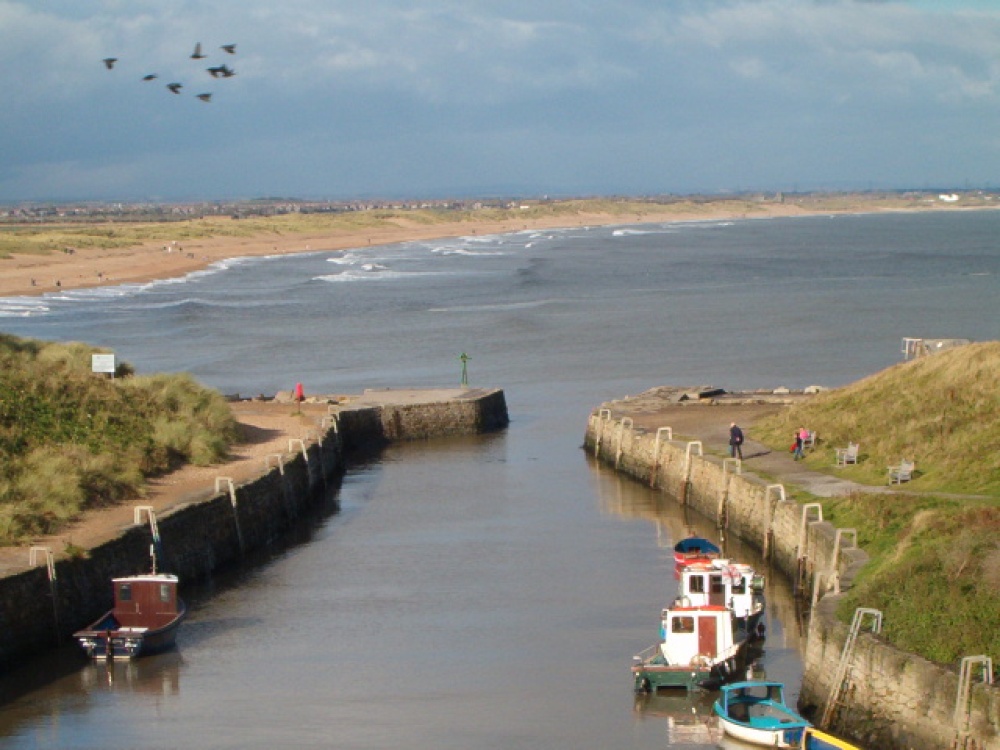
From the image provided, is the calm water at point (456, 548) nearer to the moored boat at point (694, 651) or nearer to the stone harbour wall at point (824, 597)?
the moored boat at point (694, 651)

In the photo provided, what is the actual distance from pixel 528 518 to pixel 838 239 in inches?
6225

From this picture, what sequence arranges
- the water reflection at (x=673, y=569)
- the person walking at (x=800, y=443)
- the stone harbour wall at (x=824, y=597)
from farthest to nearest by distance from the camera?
the person walking at (x=800, y=443) → the water reflection at (x=673, y=569) → the stone harbour wall at (x=824, y=597)

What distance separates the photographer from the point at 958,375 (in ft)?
119

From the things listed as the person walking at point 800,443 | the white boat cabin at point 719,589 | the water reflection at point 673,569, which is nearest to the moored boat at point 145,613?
the water reflection at point 673,569

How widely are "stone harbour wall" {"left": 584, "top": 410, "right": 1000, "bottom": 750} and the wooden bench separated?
2.01 metres

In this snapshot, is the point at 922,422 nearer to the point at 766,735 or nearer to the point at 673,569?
the point at 673,569

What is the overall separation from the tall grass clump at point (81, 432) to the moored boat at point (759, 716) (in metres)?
13.1

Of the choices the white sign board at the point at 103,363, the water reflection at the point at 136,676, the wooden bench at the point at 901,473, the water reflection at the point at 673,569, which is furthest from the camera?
the white sign board at the point at 103,363

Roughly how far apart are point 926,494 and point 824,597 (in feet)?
22.4

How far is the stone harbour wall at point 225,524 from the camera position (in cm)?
2475

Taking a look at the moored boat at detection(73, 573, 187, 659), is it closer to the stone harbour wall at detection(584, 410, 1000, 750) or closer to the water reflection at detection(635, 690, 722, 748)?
the water reflection at detection(635, 690, 722, 748)

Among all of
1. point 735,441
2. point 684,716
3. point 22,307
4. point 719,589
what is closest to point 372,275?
point 22,307

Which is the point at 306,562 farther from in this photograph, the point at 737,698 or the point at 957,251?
the point at 957,251

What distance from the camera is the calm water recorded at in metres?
22.7
